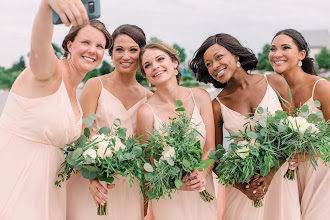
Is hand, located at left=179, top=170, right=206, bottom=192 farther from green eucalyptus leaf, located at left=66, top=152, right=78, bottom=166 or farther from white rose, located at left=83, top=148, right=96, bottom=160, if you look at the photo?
green eucalyptus leaf, located at left=66, top=152, right=78, bottom=166

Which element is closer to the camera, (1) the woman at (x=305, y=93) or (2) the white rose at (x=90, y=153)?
(2) the white rose at (x=90, y=153)

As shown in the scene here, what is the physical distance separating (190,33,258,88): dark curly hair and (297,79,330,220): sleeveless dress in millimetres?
833

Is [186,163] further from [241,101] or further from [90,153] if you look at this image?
[241,101]

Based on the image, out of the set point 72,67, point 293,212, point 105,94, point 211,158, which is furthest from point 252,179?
point 72,67

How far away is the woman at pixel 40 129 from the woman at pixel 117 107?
1.37 feet

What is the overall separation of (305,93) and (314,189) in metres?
1.15

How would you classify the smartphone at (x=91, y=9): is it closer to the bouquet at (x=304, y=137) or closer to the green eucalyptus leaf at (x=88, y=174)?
the green eucalyptus leaf at (x=88, y=174)

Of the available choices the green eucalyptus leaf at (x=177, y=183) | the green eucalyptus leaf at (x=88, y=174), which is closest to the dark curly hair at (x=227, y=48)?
the green eucalyptus leaf at (x=177, y=183)

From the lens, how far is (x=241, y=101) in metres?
4.35

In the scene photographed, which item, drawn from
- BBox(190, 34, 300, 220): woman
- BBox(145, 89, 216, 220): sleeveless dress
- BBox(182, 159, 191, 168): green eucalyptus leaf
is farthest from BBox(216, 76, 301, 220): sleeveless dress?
BBox(182, 159, 191, 168): green eucalyptus leaf

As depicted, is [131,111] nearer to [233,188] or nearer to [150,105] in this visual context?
[150,105]

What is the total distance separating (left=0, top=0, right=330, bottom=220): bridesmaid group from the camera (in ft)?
11.5

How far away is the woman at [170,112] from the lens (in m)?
4.05

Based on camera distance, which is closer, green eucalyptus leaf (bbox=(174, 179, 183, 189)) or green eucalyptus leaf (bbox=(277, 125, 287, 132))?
green eucalyptus leaf (bbox=(174, 179, 183, 189))
